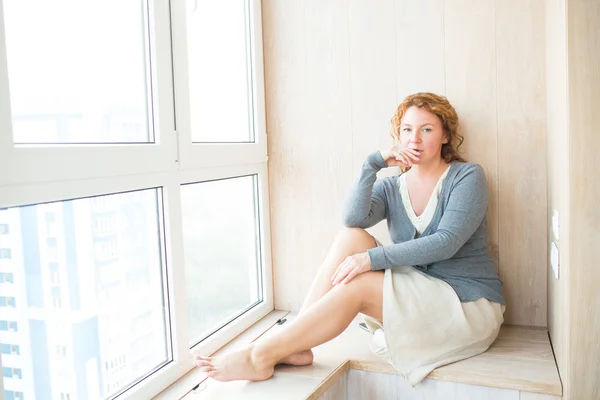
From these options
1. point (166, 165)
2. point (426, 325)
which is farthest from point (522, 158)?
point (166, 165)

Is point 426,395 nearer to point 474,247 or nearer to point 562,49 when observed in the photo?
point 474,247

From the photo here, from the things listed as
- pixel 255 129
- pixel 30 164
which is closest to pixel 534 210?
pixel 255 129

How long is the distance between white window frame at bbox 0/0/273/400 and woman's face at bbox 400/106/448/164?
65 cm

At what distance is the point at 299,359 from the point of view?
5.98 ft

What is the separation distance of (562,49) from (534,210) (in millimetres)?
765

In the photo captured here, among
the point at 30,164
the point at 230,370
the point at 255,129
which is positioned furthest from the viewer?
→ the point at 255,129

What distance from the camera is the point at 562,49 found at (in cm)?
148

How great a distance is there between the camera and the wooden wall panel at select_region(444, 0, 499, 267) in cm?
208

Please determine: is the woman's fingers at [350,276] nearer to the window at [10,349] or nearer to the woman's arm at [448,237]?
the woman's arm at [448,237]

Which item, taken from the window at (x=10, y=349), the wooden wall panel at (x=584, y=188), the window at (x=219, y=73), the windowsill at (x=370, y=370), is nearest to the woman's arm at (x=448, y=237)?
the windowsill at (x=370, y=370)

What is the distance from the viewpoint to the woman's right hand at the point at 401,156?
1.97 m

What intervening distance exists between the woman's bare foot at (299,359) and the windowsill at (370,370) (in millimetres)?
19

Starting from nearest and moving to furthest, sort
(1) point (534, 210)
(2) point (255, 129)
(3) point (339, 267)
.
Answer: (3) point (339, 267)
(1) point (534, 210)
(2) point (255, 129)

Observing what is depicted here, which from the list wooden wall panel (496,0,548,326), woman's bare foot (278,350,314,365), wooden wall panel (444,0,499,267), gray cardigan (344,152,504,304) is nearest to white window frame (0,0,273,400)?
woman's bare foot (278,350,314,365)
